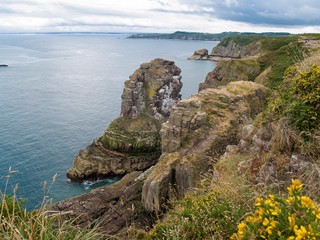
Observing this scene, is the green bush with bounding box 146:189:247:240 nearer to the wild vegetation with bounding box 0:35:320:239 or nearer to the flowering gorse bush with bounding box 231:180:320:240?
the wild vegetation with bounding box 0:35:320:239

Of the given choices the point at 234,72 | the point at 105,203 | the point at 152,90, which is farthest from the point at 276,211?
the point at 152,90

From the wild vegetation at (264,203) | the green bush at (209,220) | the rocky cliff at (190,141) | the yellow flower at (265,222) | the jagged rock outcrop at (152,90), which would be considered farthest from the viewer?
the jagged rock outcrop at (152,90)

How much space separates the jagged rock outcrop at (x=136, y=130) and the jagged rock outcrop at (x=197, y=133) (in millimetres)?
28087

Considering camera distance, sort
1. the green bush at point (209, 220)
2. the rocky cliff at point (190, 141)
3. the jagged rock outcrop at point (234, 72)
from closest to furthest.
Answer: the green bush at point (209, 220) < the rocky cliff at point (190, 141) < the jagged rock outcrop at point (234, 72)

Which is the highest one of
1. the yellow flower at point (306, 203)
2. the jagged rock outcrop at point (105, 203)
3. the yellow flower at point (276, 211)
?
the yellow flower at point (306, 203)

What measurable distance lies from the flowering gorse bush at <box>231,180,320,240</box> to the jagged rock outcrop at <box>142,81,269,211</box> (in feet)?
70.4

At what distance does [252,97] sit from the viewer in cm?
3362

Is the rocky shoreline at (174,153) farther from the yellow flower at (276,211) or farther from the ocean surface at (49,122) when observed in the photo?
the ocean surface at (49,122)

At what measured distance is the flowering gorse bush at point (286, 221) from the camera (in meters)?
4.74

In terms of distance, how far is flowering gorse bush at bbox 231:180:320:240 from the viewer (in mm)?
4738

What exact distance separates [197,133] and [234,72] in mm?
40836

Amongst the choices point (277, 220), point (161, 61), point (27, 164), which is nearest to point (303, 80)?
point (277, 220)

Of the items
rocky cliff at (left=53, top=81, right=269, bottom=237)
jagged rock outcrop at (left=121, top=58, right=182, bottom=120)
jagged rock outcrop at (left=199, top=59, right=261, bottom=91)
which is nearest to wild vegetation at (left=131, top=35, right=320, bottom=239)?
rocky cliff at (left=53, top=81, right=269, bottom=237)

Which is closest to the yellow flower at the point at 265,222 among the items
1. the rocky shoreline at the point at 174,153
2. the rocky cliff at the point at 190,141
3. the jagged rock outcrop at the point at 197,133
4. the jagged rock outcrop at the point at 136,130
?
the rocky shoreline at the point at 174,153
